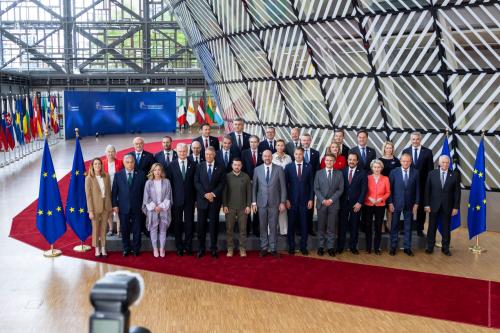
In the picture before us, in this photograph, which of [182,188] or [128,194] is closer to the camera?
[128,194]

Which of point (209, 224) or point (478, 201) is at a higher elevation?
point (478, 201)

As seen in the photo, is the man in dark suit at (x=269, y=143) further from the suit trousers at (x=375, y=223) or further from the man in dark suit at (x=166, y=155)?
the suit trousers at (x=375, y=223)

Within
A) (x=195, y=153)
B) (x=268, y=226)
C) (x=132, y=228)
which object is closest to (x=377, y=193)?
(x=268, y=226)

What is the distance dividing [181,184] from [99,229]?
1.96m

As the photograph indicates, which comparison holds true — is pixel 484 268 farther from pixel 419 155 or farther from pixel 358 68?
pixel 358 68

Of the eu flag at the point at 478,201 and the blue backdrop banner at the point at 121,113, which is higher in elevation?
the blue backdrop banner at the point at 121,113

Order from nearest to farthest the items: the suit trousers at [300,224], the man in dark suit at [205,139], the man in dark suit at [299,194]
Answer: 1. the man in dark suit at [299,194]
2. the suit trousers at [300,224]
3. the man in dark suit at [205,139]

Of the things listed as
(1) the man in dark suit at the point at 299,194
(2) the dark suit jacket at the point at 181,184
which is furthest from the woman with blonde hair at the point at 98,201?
(1) the man in dark suit at the point at 299,194

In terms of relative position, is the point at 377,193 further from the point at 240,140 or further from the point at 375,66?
the point at 375,66

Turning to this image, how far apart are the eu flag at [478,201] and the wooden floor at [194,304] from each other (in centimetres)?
71

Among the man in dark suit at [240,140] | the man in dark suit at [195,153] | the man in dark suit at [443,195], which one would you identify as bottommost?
the man in dark suit at [443,195]

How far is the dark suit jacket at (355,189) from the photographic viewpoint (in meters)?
10.8

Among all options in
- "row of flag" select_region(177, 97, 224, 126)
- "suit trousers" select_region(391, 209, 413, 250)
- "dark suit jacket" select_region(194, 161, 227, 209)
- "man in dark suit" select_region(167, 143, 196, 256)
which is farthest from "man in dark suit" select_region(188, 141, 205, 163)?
"row of flag" select_region(177, 97, 224, 126)

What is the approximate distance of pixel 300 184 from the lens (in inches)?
430
